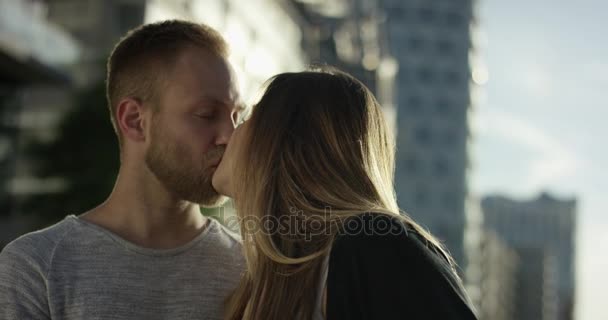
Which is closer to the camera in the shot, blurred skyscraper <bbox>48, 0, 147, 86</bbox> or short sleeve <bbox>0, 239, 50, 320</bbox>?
short sleeve <bbox>0, 239, 50, 320</bbox>

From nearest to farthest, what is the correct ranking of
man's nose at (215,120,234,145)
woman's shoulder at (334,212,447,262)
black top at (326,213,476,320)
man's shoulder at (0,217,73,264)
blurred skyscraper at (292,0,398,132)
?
black top at (326,213,476,320), woman's shoulder at (334,212,447,262), man's shoulder at (0,217,73,264), man's nose at (215,120,234,145), blurred skyscraper at (292,0,398,132)

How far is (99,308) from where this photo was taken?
3.98 meters

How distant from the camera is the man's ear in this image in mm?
4719

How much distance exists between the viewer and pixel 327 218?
3.22 meters

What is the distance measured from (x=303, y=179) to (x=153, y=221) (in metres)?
1.45

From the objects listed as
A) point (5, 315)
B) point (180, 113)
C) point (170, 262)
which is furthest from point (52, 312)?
point (180, 113)

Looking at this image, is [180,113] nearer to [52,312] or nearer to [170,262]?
[170,262]

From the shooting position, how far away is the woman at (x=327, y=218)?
9.75 feet

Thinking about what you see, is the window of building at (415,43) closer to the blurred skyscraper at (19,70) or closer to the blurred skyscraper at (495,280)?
the blurred skyscraper at (495,280)

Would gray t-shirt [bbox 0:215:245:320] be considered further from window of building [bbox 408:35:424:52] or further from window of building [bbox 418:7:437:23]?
window of building [bbox 418:7:437:23]

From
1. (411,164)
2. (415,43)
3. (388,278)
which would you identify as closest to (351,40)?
(411,164)

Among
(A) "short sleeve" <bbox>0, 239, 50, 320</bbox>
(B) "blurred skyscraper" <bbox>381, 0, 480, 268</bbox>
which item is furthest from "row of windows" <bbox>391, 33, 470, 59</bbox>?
(A) "short sleeve" <bbox>0, 239, 50, 320</bbox>

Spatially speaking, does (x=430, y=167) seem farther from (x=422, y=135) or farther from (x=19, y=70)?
(x=19, y=70)

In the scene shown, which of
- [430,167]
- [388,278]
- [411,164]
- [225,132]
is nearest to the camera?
[388,278]
